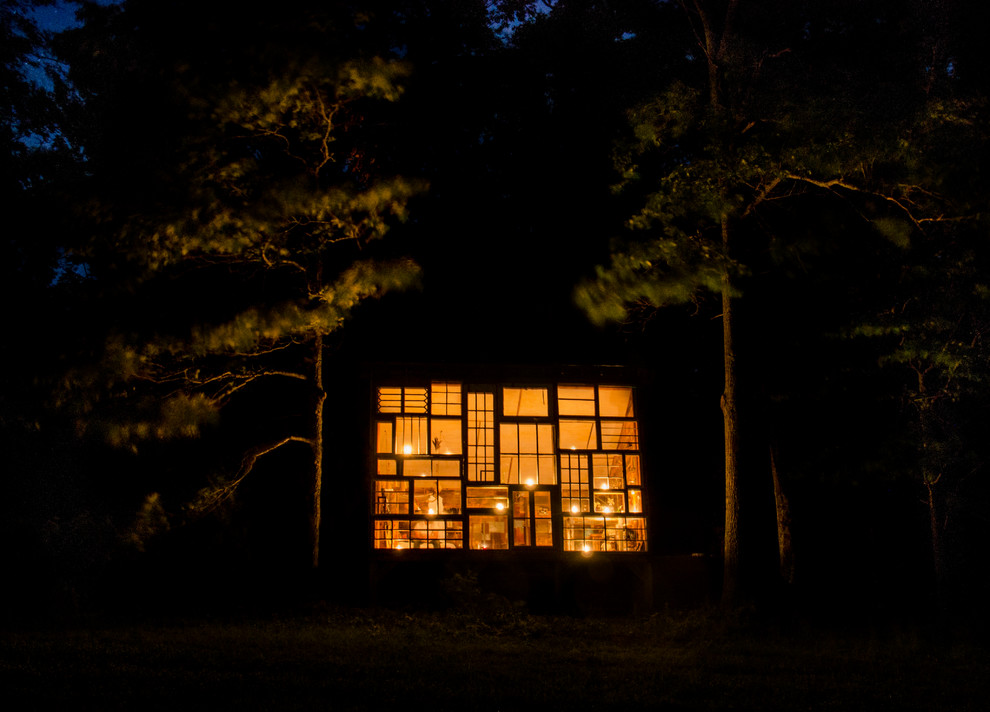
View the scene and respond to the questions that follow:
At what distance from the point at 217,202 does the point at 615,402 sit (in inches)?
263

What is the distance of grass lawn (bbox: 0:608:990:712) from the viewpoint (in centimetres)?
650

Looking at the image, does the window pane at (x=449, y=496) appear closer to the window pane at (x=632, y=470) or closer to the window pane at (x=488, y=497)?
the window pane at (x=488, y=497)

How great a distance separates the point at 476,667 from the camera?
7.79 m

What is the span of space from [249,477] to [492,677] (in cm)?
674

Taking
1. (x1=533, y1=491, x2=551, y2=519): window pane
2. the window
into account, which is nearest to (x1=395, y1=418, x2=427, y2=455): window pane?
the window

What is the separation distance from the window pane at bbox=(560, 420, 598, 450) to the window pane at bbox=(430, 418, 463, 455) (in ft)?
5.34

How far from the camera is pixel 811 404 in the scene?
1407 centimetres

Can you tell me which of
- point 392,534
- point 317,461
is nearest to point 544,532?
point 392,534

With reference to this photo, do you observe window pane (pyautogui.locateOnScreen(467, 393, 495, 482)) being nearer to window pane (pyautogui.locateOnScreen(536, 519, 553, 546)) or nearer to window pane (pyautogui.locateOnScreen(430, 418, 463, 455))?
window pane (pyautogui.locateOnScreen(430, 418, 463, 455))

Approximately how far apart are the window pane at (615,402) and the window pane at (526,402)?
2.97 feet

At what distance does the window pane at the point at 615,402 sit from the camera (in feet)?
45.5

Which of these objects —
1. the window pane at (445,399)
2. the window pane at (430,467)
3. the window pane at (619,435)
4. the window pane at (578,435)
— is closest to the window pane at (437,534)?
the window pane at (430,467)

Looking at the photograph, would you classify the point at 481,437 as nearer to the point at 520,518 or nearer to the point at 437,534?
the point at 520,518

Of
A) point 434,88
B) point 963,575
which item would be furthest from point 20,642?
point 963,575
